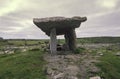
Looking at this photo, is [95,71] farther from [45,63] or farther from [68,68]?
[45,63]

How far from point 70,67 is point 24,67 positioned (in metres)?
5.99

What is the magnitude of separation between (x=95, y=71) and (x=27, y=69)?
27.7 feet

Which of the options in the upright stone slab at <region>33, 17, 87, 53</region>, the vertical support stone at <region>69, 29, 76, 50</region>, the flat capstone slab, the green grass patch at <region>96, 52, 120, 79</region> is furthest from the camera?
the vertical support stone at <region>69, 29, 76, 50</region>

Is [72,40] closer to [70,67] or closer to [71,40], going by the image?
[71,40]

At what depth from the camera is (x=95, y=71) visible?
114 feet

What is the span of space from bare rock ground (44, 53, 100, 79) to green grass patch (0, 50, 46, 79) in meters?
1.06

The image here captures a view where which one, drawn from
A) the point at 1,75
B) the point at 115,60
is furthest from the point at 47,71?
the point at 115,60

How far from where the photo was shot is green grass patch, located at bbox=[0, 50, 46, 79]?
34156mm

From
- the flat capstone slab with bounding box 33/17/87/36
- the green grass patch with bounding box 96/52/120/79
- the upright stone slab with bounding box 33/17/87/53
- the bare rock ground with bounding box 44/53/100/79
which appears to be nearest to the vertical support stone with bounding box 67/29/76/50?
the upright stone slab with bounding box 33/17/87/53

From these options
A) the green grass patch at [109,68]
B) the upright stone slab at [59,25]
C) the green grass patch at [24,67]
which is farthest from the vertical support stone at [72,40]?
the green grass patch at [109,68]

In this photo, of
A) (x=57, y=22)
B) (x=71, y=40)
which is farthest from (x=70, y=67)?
(x=71, y=40)

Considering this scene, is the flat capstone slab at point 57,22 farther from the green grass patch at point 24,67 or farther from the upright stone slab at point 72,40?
the upright stone slab at point 72,40

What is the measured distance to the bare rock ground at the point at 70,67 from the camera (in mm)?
33062

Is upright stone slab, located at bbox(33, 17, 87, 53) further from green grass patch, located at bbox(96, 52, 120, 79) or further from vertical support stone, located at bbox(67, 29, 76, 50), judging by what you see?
green grass patch, located at bbox(96, 52, 120, 79)
